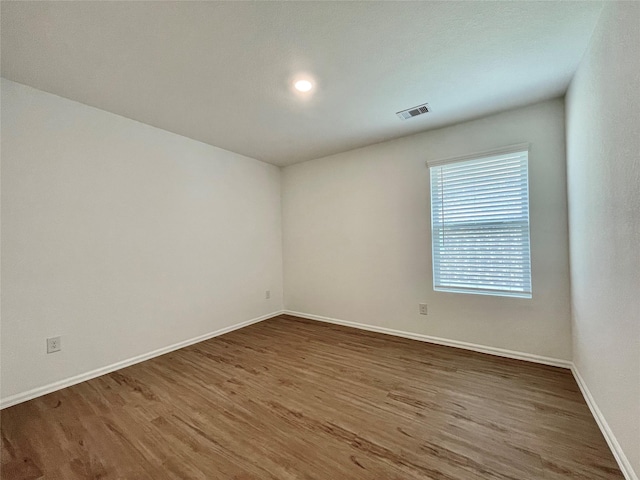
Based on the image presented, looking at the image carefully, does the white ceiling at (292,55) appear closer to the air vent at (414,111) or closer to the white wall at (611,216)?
the air vent at (414,111)

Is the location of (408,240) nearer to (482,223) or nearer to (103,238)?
(482,223)

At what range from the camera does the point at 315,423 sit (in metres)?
1.74

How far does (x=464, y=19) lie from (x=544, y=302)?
2448 mm

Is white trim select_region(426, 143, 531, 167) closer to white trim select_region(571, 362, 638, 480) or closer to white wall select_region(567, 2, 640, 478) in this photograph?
white wall select_region(567, 2, 640, 478)

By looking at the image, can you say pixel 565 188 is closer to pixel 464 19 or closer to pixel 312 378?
pixel 464 19

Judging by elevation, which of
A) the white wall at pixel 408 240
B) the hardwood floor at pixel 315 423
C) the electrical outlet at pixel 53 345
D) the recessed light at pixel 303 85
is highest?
the recessed light at pixel 303 85

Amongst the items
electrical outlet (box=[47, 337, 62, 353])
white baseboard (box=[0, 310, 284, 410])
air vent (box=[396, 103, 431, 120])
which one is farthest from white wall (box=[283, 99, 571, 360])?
electrical outlet (box=[47, 337, 62, 353])

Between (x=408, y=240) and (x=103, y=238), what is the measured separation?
3.22 m

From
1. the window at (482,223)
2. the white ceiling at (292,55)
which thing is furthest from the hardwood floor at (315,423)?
the white ceiling at (292,55)

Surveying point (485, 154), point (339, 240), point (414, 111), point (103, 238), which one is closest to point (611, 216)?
point (485, 154)

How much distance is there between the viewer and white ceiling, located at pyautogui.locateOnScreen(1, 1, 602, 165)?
1463mm

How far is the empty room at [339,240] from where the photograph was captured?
1.44 m

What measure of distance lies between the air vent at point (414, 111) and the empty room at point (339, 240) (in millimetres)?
22

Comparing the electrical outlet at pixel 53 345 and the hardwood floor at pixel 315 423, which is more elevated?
the electrical outlet at pixel 53 345
